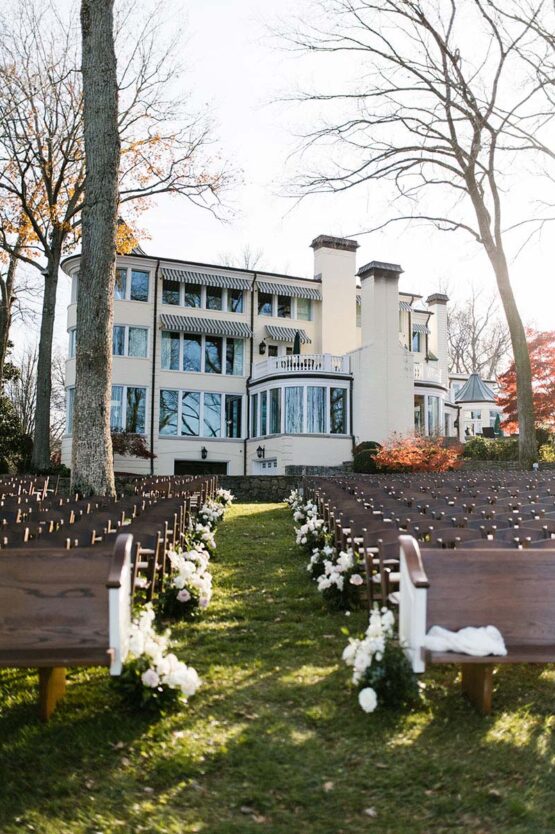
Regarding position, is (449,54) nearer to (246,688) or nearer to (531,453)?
(531,453)

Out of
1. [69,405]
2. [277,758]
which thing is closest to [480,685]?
[277,758]

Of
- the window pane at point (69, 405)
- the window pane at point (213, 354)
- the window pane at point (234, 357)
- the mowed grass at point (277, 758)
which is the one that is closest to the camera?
the mowed grass at point (277, 758)

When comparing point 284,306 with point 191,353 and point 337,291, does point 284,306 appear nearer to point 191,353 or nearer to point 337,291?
point 337,291

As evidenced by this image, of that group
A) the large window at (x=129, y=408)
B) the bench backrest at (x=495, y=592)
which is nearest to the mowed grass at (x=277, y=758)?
the bench backrest at (x=495, y=592)

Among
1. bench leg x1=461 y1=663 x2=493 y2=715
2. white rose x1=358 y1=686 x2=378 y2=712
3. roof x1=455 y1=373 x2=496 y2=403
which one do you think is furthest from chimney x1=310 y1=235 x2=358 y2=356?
white rose x1=358 y1=686 x2=378 y2=712

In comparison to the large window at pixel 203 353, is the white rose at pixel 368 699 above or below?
below

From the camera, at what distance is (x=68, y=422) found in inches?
1189

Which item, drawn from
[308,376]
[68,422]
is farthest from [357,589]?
[68,422]

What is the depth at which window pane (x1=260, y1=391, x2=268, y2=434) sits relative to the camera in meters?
30.1

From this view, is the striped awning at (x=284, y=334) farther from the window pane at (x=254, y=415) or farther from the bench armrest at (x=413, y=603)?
the bench armrest at (x=413, y=603)

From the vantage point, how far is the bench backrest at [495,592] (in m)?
4.17

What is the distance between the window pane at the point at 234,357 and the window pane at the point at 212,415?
140 cm

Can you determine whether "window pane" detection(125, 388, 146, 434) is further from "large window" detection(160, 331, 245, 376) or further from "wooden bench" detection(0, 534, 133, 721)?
"wooden bench" detection(0, 534, 133, 721)

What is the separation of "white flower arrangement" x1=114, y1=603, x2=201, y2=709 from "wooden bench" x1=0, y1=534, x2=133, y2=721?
0.29 feet
